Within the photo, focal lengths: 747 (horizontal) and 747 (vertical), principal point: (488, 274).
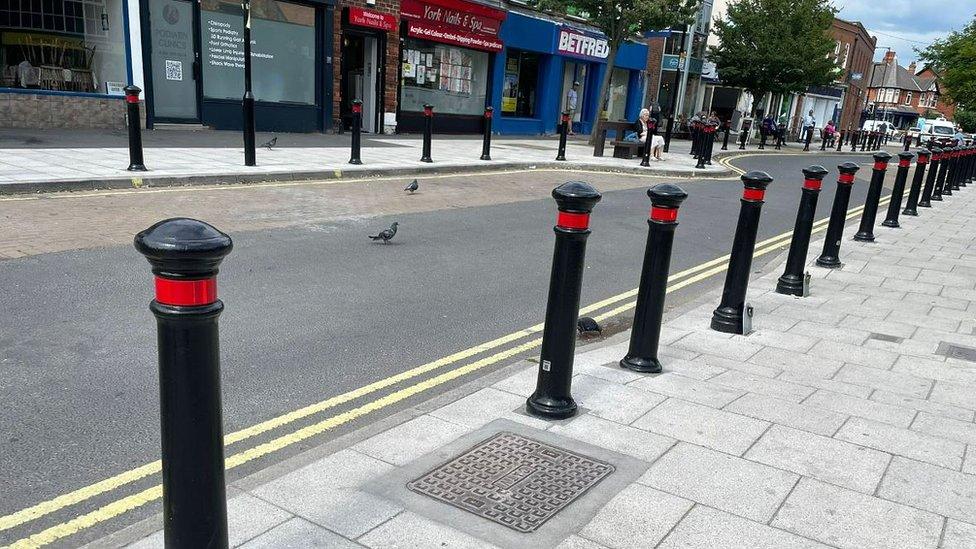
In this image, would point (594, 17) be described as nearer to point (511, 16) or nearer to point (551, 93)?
point (511, 16)

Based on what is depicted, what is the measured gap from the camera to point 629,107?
34375 millimetres

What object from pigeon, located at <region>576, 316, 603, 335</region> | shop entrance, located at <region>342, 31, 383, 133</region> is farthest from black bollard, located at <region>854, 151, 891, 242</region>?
shop entrance, located at <region>342, 31, 383, 133</region>

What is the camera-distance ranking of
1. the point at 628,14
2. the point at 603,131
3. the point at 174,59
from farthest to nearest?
the point at 628,14 < the point at 603,131 < the point at 174,59

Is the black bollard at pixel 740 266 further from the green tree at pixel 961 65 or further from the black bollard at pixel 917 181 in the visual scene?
the green tree at pixel 961 65

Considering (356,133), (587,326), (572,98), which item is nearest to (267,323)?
(587,326)

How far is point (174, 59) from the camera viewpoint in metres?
16.5

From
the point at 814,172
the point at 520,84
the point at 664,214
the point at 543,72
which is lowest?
the point at 664,214

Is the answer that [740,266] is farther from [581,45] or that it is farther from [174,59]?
[581,45]

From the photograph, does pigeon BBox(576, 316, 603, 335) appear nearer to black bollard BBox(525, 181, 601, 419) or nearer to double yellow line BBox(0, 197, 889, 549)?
double yellow line BBox(0, 197, 889, 549)

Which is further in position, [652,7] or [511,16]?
[511,16]

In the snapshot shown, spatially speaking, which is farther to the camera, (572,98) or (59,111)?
(572,98)

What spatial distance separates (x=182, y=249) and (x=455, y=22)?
73.7 feet

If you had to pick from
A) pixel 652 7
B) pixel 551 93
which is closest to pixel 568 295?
pixel 652 7

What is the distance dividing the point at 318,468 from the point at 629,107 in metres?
33.1
